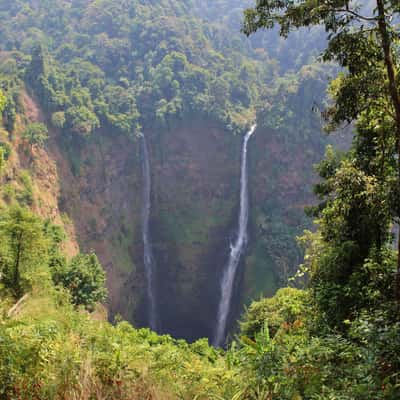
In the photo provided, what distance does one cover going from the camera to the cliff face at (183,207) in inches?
1324

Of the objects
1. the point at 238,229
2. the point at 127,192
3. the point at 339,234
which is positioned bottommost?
Answer: the point at 339,234

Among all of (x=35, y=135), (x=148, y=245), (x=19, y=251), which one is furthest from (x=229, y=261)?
(x=19, y=251)

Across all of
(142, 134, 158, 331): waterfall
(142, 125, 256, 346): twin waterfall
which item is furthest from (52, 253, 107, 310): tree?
(142, 125, 256, 346): twin waterfall

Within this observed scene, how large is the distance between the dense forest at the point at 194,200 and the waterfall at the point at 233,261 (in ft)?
2.93

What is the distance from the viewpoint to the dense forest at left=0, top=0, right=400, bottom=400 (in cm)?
491

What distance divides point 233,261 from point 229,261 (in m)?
0.45

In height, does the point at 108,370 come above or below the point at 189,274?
below

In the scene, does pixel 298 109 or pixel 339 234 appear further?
pixel 298 109

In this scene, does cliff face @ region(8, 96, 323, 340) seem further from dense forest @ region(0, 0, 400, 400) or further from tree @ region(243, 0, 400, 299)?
tree @ region(243, 0, 400, 299)

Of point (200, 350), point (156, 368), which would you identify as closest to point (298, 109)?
point (200, 350)

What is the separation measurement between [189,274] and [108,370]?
33.6 m

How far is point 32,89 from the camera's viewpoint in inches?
1348

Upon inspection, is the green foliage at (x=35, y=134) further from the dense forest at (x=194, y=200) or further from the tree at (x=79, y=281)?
the tree at (x=79, y=281)

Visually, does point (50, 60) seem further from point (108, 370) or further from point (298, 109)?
point (108, 370)
